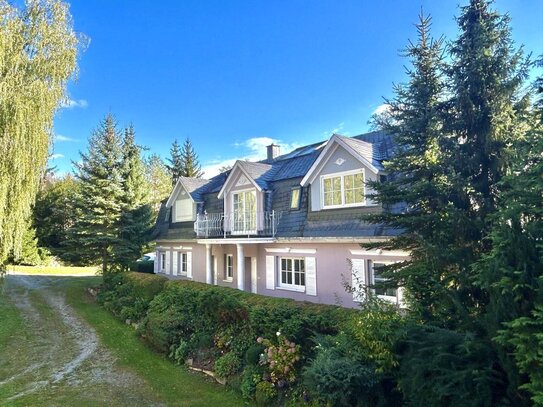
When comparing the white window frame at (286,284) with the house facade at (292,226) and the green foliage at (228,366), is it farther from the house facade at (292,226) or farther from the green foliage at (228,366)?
the green foliage at (228,366)

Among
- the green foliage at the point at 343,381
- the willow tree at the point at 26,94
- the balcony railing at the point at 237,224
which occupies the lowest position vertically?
the green foliage at the point at 343,381

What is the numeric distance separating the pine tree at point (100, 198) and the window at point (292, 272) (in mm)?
11459

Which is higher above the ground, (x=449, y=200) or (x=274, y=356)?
(x=449, y=200)

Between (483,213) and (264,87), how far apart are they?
684 inches

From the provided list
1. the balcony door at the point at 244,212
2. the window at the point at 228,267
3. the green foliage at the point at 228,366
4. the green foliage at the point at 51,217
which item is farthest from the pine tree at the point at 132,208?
the green foliage at the point at 228,366

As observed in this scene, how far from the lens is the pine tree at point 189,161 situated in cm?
4356

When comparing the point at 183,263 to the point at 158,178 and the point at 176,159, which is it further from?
the point at 158,178

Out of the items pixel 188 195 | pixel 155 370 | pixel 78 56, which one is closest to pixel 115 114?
pixel 188 195

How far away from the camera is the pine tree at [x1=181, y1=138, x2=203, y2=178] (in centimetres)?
4356

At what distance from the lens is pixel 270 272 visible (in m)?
17.2

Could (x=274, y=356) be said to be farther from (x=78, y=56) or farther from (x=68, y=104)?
(x=78, y=56)

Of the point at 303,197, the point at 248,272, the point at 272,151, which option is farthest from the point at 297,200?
Answer: the point at 272,151

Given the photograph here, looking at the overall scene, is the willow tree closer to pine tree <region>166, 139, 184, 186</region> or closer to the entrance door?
the entrance door

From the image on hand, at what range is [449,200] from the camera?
322 inches
